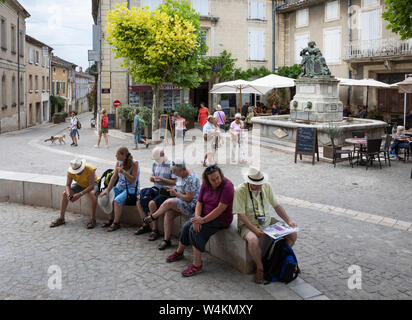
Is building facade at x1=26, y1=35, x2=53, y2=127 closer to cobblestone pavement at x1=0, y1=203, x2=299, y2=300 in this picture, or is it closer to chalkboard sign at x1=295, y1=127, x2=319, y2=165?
chalkboard sign at x1=295, y1=127, x2=319, y2=165

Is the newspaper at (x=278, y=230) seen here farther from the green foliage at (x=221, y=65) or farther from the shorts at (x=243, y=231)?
the green foliage at (x=221, y=65)

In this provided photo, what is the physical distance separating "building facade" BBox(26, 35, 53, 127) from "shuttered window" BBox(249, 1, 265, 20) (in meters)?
18.0

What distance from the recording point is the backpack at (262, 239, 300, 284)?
4878mm

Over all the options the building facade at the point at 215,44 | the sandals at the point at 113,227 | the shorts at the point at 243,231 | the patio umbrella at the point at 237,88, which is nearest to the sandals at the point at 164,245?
the sandals at the point at 113,227

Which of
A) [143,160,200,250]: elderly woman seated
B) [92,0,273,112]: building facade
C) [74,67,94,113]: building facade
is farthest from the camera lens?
[74,67,94,113]: building facade

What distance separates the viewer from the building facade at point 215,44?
26.4 meters

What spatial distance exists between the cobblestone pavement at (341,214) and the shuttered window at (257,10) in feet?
56.9

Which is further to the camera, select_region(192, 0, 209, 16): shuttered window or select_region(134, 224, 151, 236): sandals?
select_region(192, 0, 209, 16): shuttered window

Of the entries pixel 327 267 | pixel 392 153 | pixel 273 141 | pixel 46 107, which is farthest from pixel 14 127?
pixel 327 267

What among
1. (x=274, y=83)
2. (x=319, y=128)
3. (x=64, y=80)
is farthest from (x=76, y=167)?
(x=64, y=80)

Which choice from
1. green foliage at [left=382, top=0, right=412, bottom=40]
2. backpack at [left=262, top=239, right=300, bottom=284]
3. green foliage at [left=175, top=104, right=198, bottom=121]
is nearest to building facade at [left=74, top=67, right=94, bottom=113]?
green foliage at [left=175, top=104, right=198, bottom=121]

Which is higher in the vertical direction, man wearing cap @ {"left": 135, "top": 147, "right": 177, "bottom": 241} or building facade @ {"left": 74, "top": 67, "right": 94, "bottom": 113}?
building facade @ {"left": 74, "top": 67, "right": 94, "bottom": 113}

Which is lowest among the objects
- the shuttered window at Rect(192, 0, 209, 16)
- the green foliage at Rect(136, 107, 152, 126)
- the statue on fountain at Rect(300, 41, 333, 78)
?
the green foliage at Rect(136, 107, 152, 126)
